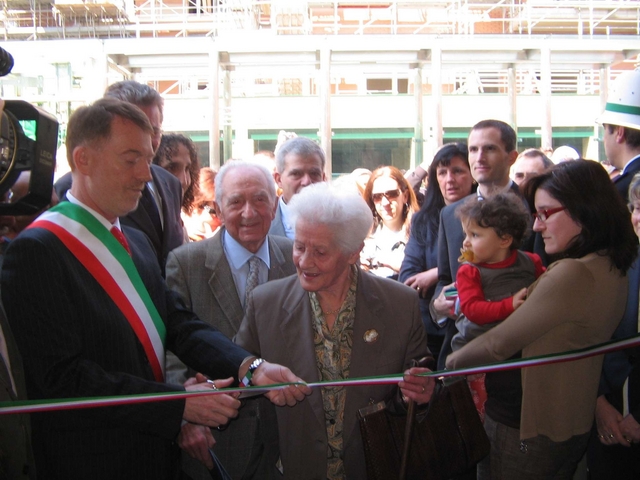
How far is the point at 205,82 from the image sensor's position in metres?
10.4

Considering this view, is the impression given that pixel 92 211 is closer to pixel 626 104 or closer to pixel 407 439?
pixel 407 439

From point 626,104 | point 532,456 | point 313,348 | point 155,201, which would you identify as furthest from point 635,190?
point 155,201

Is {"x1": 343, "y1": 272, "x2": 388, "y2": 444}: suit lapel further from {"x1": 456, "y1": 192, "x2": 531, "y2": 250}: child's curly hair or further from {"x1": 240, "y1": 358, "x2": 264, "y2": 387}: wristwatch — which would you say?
{"x1": 456, "y1": 192, "x2": 531, "y2": 250}: child's curly hair

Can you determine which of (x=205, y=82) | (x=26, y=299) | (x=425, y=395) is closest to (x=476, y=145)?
(x=425, y=395)

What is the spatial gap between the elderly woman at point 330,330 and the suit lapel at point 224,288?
0.24 m

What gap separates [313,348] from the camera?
2467 mm

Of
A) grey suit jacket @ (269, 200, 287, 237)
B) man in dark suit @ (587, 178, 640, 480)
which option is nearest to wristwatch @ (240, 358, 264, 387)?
Result: man in dark suit @ (587, 178, 640, 480)

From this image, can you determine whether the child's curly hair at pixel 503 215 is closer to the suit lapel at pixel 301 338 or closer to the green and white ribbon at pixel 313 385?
the green and white ribbon at pixel 313 385

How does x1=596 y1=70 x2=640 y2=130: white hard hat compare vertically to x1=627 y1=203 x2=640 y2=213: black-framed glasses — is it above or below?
above

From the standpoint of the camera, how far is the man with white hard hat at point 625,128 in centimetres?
314

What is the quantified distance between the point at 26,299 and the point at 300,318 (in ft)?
3.42

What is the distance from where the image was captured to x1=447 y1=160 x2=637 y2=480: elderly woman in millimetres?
2455

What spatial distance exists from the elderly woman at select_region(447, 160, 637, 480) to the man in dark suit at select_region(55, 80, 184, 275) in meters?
1.77

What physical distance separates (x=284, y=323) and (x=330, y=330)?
0.63 ft
